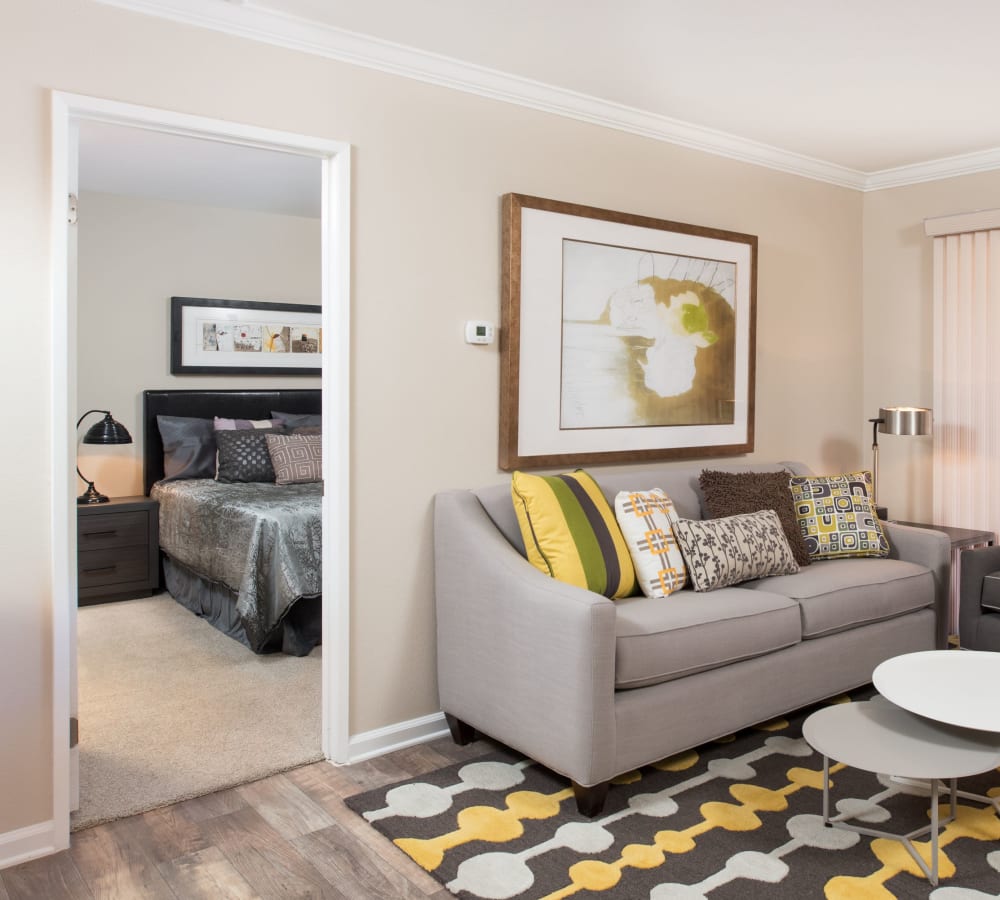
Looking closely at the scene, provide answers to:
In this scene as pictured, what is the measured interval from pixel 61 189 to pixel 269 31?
83 cm

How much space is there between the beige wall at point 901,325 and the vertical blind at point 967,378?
0.13 m

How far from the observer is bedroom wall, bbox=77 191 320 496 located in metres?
5.54

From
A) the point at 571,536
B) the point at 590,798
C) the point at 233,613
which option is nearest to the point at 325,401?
the point at 571,536

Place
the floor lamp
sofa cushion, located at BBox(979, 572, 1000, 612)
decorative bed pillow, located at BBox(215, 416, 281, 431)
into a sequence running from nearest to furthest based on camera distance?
sofa cushion, located at BBox(979, 572, 1000, 612) < the floor lamp < decorative bed pillow, located at BBox(215, 416, 281, 431)

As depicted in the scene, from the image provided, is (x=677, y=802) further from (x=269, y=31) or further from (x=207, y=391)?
(x=207, y=391)

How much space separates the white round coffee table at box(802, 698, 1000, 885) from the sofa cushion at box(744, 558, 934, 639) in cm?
65

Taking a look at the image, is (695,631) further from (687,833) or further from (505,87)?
(505,87)

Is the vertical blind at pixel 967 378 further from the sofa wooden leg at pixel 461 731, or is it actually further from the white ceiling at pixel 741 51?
the sofa wooden leg at pixel 461 731

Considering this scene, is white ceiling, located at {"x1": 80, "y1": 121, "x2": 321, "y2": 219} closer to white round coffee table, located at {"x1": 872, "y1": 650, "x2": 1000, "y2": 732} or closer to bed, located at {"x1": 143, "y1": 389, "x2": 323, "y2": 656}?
bed, located at {"x1": 143, "y1": 389, "x2": 323, "y2": 656}

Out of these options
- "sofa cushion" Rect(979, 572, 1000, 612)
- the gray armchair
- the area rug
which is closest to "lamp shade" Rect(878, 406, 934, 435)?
the gray armchair

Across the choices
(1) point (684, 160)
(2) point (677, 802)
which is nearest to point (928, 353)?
(1) point (684, 160)

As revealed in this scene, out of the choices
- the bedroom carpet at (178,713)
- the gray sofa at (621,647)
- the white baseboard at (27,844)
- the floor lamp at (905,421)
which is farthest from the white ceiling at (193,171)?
the floor lamp at (905,421)

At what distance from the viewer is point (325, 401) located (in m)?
3.02

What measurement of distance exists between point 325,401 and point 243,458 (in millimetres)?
2715
